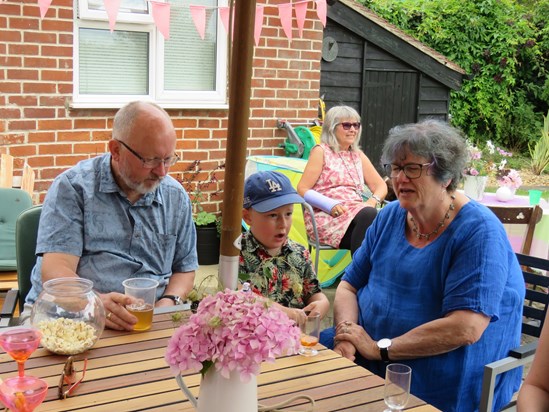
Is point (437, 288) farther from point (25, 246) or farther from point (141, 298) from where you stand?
point (25, 246)

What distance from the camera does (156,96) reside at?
5.77 m

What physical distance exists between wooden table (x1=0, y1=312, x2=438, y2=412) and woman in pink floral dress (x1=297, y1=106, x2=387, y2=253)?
3005mm

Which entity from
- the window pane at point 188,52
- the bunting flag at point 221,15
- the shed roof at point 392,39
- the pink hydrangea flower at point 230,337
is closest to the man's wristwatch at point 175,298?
the pink hydrangea flower at point 230,337

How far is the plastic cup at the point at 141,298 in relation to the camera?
7.43ft

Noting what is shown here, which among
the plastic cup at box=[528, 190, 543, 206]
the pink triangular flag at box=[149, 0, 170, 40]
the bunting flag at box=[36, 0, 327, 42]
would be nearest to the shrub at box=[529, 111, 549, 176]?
the plastic cup at box=[528, 190, 543, 206]

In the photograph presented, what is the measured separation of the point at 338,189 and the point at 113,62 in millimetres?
2128

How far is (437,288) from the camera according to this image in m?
2.60

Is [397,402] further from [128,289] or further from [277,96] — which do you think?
[277,96]

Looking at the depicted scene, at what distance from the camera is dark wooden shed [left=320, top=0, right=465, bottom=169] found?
741cm

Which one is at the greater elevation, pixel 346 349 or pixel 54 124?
pixel 54 124

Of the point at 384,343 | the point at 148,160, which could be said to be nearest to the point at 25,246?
the point at 148,160

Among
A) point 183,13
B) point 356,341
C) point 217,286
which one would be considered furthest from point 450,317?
point 183,13

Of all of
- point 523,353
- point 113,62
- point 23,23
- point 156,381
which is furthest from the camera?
point 113,62

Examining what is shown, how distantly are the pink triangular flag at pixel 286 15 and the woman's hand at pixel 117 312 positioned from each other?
407 centimetres
